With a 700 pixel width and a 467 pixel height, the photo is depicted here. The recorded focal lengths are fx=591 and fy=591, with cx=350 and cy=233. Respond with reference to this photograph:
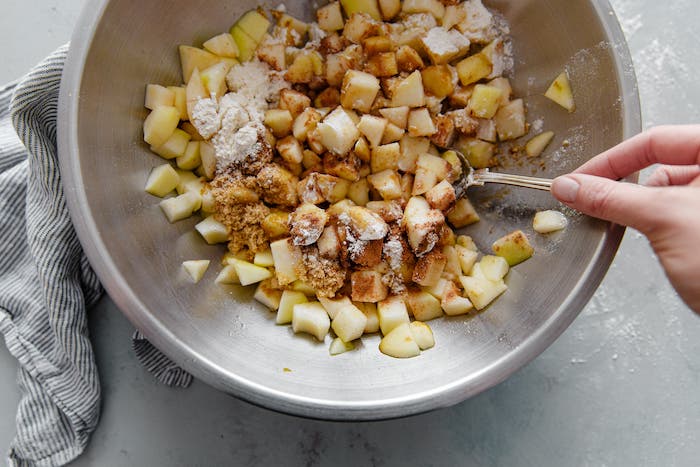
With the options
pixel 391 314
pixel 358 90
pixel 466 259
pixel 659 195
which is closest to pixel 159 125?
pixel 358 90

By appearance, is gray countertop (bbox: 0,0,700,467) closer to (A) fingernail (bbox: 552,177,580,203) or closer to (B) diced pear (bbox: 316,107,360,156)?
(A) fingernail (bbox: 552,177,580,203)

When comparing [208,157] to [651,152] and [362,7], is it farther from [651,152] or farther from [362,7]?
[651,152]

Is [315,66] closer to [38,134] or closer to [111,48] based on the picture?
[111,48]

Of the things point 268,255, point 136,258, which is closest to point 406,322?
point 268,255

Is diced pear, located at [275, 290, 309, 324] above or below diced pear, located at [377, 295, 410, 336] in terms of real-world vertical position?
below

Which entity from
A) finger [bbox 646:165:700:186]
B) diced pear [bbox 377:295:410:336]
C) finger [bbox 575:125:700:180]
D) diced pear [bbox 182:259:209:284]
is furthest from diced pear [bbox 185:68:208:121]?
finger [bbox 646:165:700:186]

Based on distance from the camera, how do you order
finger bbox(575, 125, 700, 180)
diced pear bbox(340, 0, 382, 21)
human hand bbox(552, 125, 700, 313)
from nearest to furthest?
human hand bbox(552, 125, 700, 313) < finger bbox(575, 125, 700, 180) < diced pear bbox(340, 0, 382, 21)

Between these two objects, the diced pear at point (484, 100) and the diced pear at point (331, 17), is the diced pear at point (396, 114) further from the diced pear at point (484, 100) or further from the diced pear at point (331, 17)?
the diced pear at point (331, 17)
